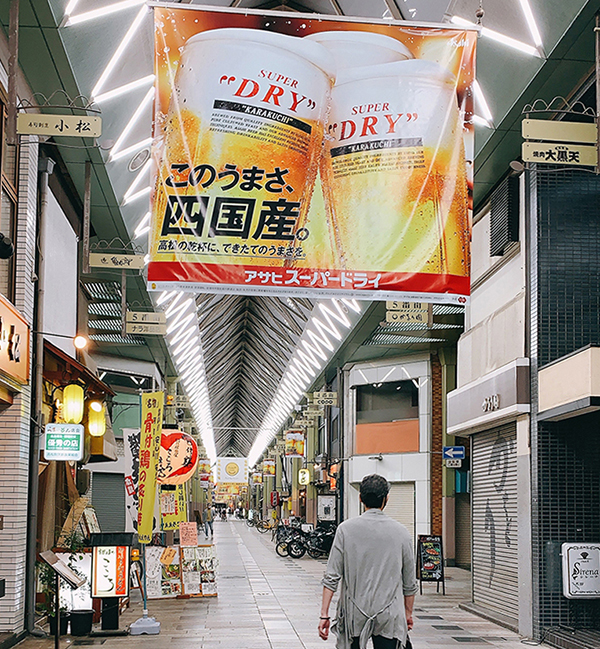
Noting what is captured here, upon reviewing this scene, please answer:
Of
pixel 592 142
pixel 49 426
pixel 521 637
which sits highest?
pixel 592 142

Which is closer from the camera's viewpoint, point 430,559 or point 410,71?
point 410,71

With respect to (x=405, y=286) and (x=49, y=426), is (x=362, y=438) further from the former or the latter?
(x=405, y=286)

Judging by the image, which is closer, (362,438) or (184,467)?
(184,467)

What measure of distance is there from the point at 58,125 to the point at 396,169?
314 centimetres

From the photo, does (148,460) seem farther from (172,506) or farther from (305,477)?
A: (305,477)

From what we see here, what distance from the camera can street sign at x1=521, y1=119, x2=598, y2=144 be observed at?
8242 millimetres

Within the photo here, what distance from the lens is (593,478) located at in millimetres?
10680

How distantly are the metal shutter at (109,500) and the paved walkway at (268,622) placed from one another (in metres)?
6.15

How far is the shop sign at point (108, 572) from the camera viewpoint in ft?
35.8

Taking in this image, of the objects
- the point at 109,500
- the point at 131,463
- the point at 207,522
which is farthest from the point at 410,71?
the point at 207,522

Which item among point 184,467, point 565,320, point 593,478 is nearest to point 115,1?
point 565,320

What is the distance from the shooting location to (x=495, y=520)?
41.0 feet

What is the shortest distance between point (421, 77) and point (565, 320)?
450cm

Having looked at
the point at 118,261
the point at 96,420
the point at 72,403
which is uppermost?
the point at 118,261
